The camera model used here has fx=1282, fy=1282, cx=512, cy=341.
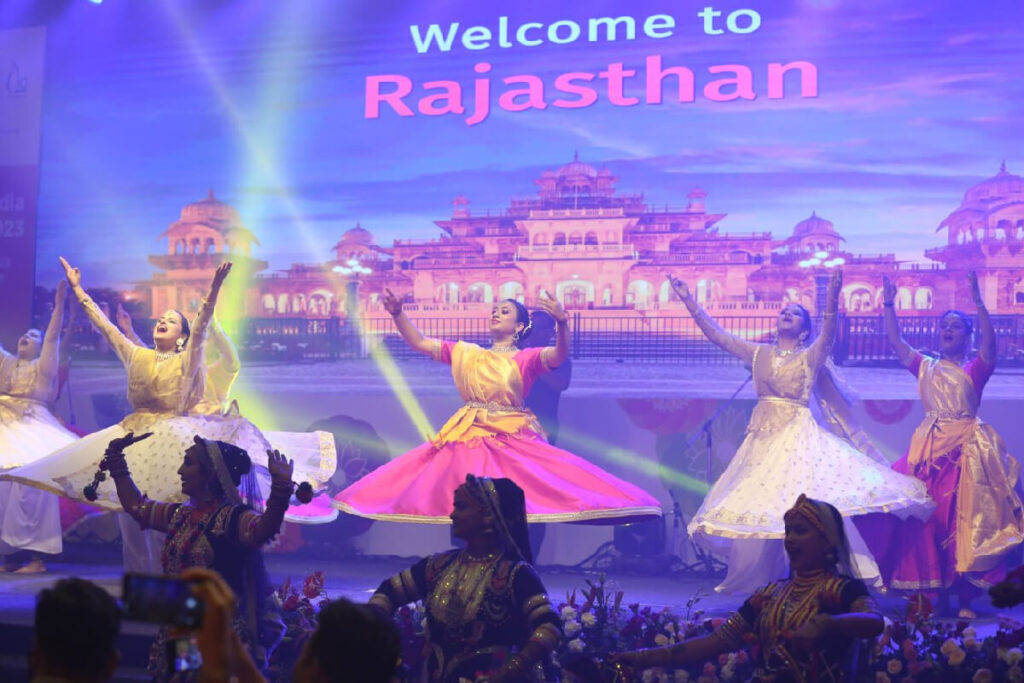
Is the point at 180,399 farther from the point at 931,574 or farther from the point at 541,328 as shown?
the point at 931,574

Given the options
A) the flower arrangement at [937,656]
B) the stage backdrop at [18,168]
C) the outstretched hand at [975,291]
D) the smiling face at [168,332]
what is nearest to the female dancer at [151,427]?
the smiling face at [168,332]

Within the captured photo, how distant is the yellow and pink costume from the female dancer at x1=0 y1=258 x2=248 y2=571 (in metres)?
0.96

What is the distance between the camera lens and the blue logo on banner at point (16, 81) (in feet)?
32.7

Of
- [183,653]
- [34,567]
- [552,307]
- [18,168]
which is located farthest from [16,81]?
[183,653]

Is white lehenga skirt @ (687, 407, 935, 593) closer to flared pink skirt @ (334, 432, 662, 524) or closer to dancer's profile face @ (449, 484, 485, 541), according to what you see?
flared pink skirt @ (334, 432, 662, 524)

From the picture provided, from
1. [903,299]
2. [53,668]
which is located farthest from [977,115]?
[53,668]

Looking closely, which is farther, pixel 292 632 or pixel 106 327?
pixel 106 327

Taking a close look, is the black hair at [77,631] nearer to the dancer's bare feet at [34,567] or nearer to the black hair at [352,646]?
the black hair at [352,646]

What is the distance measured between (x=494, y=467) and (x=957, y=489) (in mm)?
2570

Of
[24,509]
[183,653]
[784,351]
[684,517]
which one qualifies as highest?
[784,351]

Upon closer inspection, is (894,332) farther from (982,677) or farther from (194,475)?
(194,475)

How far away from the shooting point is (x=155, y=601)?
223 centimetres

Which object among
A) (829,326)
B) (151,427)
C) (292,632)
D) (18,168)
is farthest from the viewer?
(18,168)

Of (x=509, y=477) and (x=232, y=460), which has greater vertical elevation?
(x=232, y=460)
